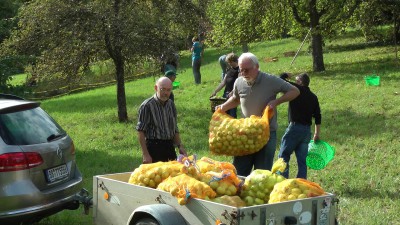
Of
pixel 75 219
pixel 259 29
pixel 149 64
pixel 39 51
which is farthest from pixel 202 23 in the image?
pixel 75 219

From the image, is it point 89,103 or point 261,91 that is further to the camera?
point 89,103

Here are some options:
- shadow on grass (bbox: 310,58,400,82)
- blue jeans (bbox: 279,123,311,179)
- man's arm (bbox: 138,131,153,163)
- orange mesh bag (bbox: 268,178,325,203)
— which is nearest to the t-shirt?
blue jeans (bbox: 279,123,311,179)

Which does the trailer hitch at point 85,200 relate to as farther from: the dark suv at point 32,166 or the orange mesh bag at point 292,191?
the orange mesh bag at point 292,191

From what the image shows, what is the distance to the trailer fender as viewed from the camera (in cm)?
549

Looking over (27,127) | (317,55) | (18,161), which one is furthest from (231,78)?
(317,55)

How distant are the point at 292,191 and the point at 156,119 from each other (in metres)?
2.75

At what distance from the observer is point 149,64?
1692 cm

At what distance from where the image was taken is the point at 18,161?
274 inches

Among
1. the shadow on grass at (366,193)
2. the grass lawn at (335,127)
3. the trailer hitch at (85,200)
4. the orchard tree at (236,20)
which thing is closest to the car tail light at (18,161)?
the trailer hitch at (85,200)

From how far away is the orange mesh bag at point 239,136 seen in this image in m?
7.12

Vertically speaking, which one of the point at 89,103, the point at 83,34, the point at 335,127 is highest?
the point at 83,34

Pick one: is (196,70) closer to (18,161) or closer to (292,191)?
(18,161)

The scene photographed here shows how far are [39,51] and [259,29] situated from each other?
34.4 ft

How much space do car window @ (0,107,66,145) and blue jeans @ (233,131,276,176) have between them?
2177 millimetres
